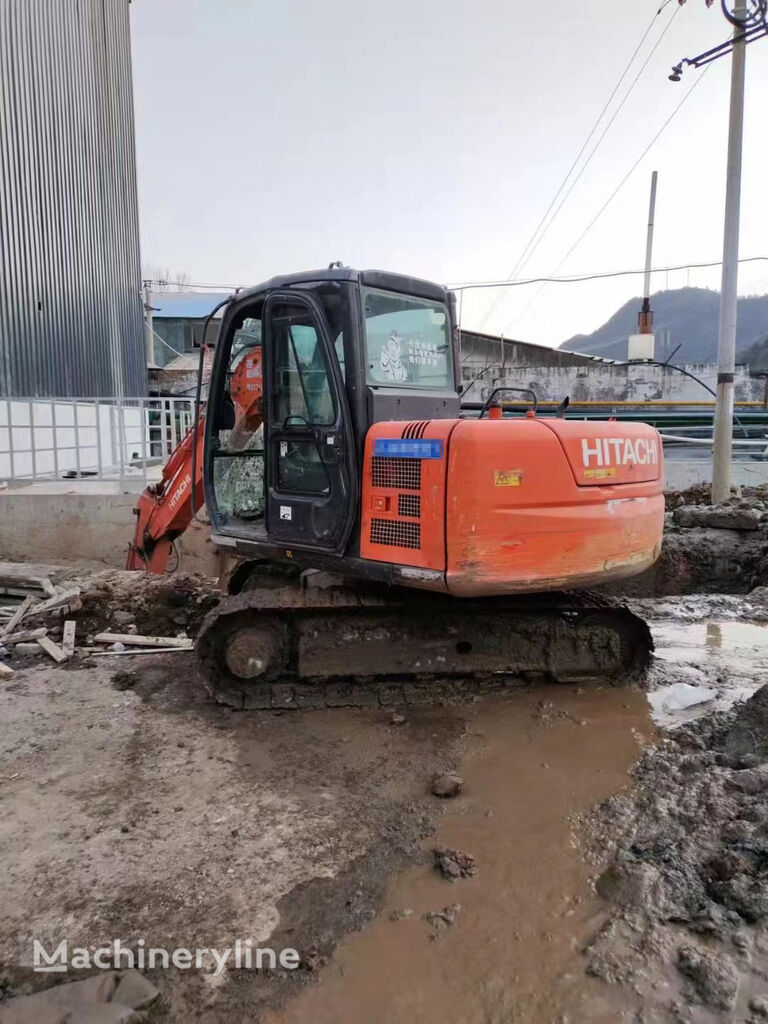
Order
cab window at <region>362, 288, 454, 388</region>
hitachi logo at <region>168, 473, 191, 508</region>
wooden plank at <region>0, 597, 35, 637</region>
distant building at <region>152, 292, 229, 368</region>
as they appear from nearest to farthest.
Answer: cab window at <region>362, 288, 454, 388</region>, hitachi logo at <region>168, 473, 191, 508</region>, wooden plank at <region>0, 597, 35, 637</region>, distant building at <region>152, 292, 229, 368</region>

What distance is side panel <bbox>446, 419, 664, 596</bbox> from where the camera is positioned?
3.88 meters

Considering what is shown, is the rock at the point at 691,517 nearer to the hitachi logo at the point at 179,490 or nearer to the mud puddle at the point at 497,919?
the mud puddle at the point at 497,919

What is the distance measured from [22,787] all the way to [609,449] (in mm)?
3801

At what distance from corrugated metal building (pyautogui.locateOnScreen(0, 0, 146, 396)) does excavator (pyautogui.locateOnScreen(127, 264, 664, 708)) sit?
9.27 m

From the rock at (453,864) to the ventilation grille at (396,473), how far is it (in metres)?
1.88

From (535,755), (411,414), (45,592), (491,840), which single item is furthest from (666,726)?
(45,592)

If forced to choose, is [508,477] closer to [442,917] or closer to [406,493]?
[406,493]

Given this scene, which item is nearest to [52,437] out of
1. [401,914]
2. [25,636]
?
[25,636]

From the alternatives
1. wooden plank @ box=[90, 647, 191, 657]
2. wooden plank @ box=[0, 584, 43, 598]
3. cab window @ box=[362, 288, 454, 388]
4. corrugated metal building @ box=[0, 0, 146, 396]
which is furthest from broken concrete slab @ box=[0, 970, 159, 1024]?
corrugated metal building @ box=[0, 0, 146, 396]

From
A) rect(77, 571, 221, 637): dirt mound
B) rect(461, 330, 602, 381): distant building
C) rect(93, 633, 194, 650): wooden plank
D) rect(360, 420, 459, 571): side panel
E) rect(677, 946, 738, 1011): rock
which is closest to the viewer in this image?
rect(677, 946, 738, 1011): rock

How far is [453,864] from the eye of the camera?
3.01 metres

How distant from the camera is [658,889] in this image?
9.23 feet

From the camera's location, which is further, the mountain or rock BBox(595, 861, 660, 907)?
the mountain

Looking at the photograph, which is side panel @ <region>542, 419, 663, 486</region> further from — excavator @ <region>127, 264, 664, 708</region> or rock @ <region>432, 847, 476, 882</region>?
rock @ <region>432, 847, 476, 882</region>
